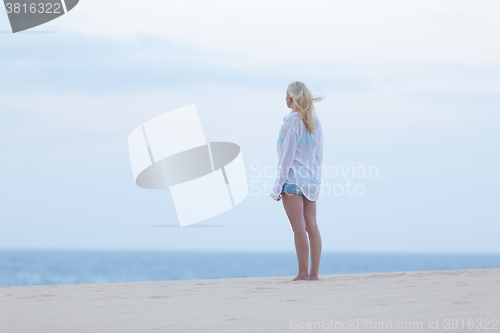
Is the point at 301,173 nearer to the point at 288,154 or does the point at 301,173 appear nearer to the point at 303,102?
the point at 288,154

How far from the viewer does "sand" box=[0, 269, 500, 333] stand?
2180mm

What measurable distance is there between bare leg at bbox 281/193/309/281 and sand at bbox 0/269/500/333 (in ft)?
0.66

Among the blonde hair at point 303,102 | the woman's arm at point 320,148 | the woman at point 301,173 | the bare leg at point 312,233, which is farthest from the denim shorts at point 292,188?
the blonde hair at point 303,102

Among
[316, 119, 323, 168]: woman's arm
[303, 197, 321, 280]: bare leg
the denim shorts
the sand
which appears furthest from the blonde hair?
the sand

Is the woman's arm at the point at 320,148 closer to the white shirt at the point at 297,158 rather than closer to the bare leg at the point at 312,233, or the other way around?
the white shirt at the point at 297,158

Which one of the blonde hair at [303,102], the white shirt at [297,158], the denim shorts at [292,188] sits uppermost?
the blonde hair at [303,102]

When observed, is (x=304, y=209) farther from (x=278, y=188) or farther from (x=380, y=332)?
(x=380, y=332)

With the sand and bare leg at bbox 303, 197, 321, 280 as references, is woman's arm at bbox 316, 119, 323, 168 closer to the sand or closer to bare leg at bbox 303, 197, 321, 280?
bare leg at bbox 303, 197, 321, 280

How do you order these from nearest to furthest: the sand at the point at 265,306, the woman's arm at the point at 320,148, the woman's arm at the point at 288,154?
the sand at the point at 265,306, the woman's arm at the point at 288,154, the woman's arm at the point at 320,148

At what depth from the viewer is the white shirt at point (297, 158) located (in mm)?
3758

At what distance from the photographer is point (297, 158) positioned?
150 inches

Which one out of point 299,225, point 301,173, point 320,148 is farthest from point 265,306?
point 320,148

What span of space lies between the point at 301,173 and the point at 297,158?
12 centimetres

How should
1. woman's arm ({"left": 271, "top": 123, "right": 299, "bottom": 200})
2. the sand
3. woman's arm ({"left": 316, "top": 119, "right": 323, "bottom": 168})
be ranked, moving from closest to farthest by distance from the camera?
the sand, woman's arm ({"left": 271, "top": 123, "right": 299, "bottom": 200}), woman's arm ({"left": 316, "top": 119, "right": 323, "bottom": 168})
